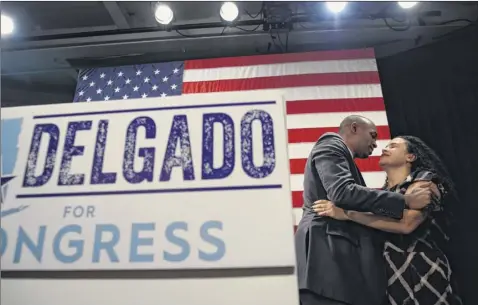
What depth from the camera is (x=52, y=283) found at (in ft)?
2.12

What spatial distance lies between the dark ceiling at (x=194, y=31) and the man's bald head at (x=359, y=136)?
1.52 metres

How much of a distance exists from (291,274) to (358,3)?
9.61ft

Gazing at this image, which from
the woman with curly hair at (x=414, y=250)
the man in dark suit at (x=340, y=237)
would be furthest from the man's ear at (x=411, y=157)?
the man in dark suit at (x=340, y=237)

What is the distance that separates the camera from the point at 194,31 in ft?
11.0

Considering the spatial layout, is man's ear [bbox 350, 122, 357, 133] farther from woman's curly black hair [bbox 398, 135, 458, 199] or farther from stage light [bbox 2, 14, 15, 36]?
stage light [bbox 2, 14, 15, 36]

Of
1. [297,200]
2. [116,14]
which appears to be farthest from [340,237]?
[116,14]

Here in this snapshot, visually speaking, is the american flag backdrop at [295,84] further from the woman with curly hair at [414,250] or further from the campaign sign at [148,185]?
the campaign sign at [148,185]

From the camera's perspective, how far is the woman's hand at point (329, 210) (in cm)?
127

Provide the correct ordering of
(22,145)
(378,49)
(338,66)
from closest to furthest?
(22,145), (338,66), (378,49)

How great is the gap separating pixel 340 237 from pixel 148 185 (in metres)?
0.74

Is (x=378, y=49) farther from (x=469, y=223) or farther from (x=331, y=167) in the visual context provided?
(x=331, y=167)

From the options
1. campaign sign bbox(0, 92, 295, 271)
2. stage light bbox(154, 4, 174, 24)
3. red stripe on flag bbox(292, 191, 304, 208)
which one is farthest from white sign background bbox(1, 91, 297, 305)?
stage light bbox(154, 4, 174, 24)

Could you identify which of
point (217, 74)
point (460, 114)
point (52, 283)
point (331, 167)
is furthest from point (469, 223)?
point (52, 283)

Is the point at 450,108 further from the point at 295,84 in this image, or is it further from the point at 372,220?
the point at 372,220
